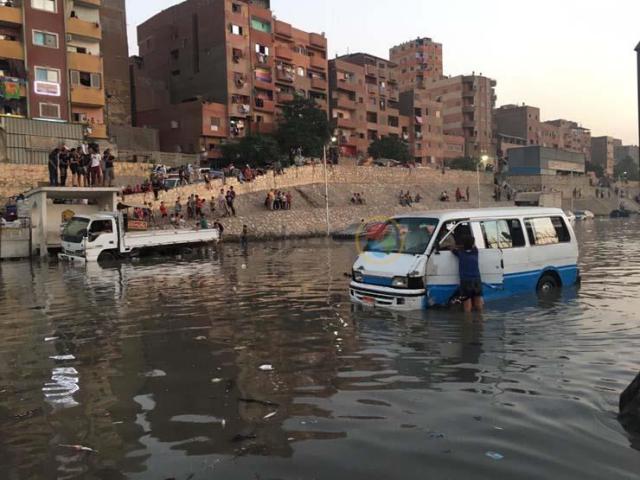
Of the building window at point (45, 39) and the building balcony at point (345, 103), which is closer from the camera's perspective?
the building window at point (45, 39)

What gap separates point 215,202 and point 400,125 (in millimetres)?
56787

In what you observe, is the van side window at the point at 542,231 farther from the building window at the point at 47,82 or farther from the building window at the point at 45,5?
the building window at the point at 45,5

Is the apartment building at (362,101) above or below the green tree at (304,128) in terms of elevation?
above

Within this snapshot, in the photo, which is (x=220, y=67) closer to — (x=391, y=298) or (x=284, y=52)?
(x=284, y=52)

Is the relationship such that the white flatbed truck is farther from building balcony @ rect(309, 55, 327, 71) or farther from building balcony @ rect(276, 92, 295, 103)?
building balcony @ rect(309, 55, 327, 71)

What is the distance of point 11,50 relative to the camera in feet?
139

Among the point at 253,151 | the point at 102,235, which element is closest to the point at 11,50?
the point at 253,151

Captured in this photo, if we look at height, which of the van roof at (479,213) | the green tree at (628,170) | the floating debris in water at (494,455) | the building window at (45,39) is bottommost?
the floating debris in water at (494,455)

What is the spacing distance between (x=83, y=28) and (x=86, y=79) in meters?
4.04

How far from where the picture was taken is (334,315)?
1028 cm

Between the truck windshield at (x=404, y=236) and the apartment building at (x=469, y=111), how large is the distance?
3890 inches

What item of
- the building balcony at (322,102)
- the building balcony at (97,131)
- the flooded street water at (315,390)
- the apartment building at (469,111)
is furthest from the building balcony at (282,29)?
the flooded street water at (315,390)

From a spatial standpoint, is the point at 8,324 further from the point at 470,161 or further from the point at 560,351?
the point at 470,161

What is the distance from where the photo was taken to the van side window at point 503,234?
1020cm
